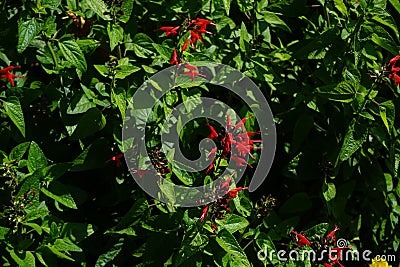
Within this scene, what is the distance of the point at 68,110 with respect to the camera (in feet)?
7.44

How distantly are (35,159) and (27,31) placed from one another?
1.42 feet

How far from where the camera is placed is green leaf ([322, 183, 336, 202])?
259 cm

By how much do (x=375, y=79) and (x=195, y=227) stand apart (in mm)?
947

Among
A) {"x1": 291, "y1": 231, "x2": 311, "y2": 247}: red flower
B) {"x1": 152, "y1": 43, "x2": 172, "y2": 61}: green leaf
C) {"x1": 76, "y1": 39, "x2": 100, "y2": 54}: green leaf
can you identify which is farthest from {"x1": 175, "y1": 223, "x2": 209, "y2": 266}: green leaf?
{"x1": 76, "y1": 39, "x2": 100, "y2": 54}: green leaf

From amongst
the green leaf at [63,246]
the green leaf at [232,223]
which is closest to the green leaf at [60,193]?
the green leaf at [63,246]

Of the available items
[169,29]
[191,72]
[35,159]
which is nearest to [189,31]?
[169,29]

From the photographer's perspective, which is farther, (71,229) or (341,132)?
(341,132)

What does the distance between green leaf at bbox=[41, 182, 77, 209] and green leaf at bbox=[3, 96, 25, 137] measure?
0.21 meters

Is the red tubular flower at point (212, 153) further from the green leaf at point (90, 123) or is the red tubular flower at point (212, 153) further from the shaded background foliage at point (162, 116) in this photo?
the green leaf at point (90, 123)

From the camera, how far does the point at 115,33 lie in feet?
7.33

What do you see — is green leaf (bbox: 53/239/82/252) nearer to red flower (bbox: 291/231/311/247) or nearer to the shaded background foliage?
the shaded background foliage

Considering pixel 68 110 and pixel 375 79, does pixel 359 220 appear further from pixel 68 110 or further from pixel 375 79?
pixel 68 110

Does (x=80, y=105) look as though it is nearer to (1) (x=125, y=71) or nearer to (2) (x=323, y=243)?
(1) (x=125, y=71)

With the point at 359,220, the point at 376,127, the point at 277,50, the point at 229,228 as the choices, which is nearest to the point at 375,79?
the point at 376,127
